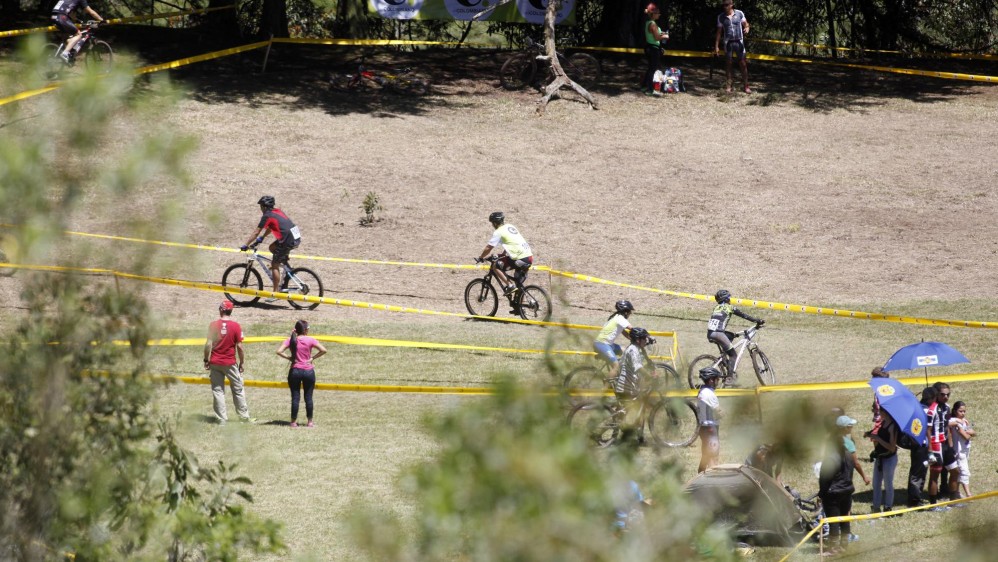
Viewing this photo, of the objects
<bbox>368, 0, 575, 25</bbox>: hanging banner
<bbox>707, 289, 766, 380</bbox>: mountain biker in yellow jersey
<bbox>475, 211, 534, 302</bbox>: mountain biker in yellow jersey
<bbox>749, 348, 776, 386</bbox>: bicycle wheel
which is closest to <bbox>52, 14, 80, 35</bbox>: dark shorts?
<bbox>368, 0, 575, 25</bbox>: hanging banner

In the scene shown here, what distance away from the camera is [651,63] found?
30.0 metres

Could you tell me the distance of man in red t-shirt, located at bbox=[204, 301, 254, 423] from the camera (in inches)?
558

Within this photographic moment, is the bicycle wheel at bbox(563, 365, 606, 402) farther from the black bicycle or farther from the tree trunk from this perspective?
the tree trunk

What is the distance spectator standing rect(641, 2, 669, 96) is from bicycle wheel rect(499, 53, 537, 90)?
2.94 metres

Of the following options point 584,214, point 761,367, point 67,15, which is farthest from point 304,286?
point 67,15

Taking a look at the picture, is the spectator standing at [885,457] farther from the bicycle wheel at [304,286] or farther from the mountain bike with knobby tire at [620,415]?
the bicycle wheel at [304,286]

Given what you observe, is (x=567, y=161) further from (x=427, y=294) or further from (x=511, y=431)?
(x=511, y=431)

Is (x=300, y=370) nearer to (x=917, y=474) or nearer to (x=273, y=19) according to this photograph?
(x=917, y=474)

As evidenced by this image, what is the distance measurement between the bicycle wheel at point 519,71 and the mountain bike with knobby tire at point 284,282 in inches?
467

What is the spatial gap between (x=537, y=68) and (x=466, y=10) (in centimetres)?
295

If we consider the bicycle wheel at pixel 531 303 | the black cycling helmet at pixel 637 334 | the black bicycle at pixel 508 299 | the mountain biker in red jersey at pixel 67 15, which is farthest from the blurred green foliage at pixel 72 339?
the mountain biker in red jersey at pixel 67 15

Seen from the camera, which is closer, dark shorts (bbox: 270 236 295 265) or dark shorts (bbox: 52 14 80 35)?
→ dark shorts (bbox: 270 236 295 265)

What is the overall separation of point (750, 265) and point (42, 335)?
18.8m

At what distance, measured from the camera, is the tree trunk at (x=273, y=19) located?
3231 centimetres
